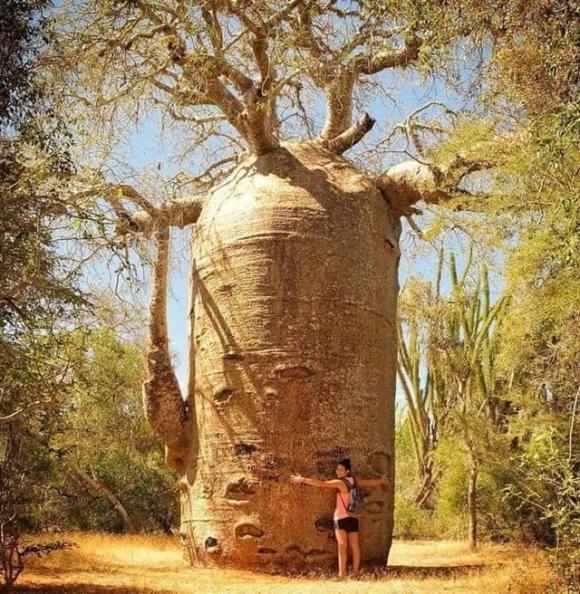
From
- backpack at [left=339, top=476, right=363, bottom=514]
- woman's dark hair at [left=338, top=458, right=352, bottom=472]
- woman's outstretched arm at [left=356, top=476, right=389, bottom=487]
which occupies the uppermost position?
woman's dark hair at [left=338, top=458, right=352, bottom=472]

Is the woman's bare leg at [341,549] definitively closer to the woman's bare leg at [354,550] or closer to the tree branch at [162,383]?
the woman's bare leg at [354,550]

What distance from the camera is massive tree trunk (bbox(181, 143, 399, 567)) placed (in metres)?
5.88

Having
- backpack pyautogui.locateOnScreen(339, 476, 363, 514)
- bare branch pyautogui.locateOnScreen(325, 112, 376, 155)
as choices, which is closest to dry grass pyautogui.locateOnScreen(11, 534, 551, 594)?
backpack pyautogui.locateOnScreen(339, 476, 363, 514)

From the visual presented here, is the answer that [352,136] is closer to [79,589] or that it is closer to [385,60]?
[385,60]

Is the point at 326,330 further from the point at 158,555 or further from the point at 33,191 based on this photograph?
the point at 158,555

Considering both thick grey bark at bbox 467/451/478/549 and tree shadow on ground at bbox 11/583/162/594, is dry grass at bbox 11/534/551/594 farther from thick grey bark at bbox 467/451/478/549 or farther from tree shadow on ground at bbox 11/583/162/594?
thick grey bark at bbox 467/451/478/549

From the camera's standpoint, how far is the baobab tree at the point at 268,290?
5.88m

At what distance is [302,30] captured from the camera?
569 cm

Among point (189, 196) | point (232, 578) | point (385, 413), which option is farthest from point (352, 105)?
point (232, 578)

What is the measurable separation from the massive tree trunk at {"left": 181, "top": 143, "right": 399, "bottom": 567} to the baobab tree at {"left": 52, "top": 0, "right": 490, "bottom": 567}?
1 cm

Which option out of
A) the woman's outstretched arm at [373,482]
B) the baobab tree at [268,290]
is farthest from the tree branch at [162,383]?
the woman's outstretched arm at [373,482]

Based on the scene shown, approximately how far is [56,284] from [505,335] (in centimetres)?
543

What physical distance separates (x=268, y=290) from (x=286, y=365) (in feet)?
1.97

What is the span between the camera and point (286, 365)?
5988 mm
